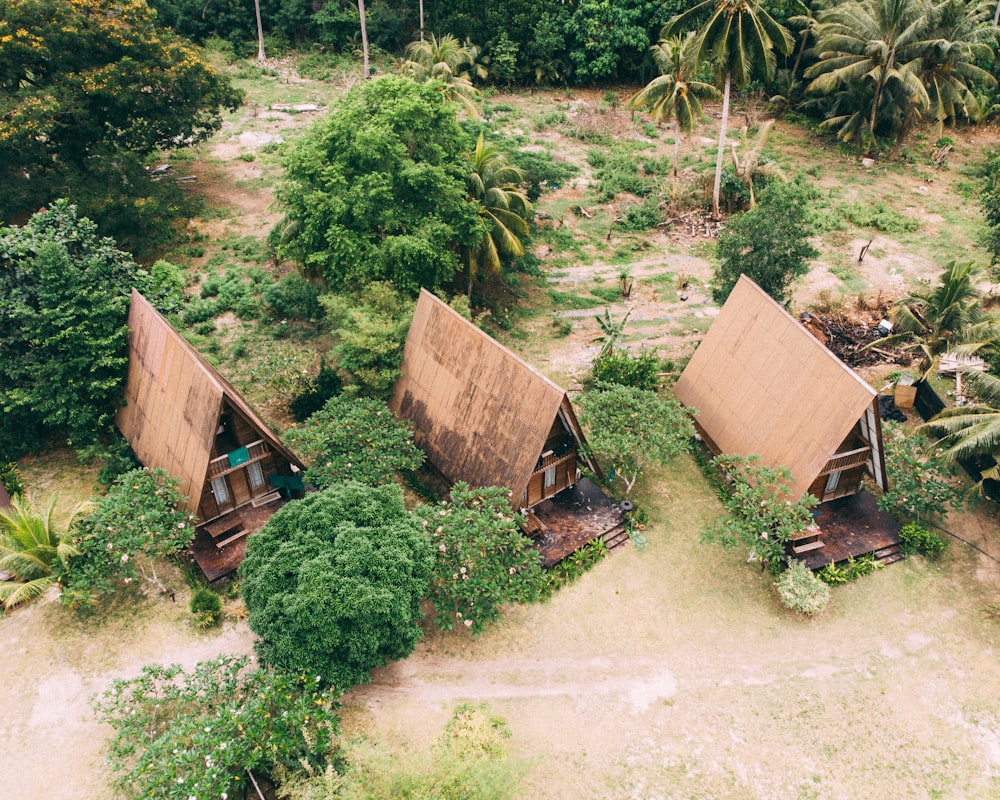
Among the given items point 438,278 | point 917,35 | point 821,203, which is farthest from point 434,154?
point 917,35

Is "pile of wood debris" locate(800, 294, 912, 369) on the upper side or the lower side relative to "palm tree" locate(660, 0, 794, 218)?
lower

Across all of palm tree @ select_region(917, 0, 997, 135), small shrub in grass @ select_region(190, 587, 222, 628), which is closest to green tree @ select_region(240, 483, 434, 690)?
small shrub in grass @ select_region(190, 587, 222, 628)

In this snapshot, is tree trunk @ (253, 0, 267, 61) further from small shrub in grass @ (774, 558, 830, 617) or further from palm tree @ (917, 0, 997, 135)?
small shrub in grass @ (774, 558, 830, 617)

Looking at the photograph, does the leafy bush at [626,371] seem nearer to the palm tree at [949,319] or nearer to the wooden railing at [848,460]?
the wooden railing at [848,460]

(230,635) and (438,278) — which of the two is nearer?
(230,635)

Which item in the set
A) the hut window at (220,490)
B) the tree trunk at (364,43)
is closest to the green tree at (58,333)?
the hut window at (220,490)

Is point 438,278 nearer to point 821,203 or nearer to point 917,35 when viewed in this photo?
point 821,203
